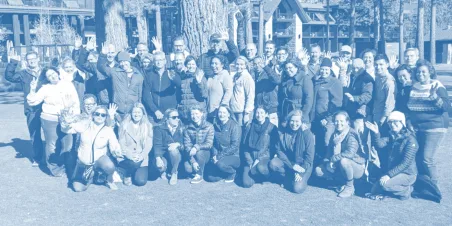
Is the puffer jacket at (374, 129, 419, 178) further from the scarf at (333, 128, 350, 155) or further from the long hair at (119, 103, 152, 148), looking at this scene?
the long hair at (119, 103, 152, 148)

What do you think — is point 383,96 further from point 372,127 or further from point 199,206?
point 199,206

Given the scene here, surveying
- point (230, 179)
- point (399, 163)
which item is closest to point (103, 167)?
point (230, 179)

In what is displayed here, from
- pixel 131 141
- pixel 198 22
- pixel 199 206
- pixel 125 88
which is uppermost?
pixel 198 22

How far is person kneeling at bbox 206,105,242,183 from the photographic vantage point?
738cm

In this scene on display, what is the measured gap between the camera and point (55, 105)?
776 cm

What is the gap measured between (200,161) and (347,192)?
214 cm

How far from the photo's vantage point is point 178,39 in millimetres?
8781

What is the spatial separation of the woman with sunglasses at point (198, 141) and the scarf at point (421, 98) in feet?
9.01

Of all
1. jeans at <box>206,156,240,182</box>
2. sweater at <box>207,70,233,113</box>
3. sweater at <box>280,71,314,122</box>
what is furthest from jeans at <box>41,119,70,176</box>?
sweater at <box>280,71,314,122</box>

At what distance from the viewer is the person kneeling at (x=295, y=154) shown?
6.88m

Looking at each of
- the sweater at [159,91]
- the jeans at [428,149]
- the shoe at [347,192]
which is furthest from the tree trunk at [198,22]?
the jeans at [428,149]

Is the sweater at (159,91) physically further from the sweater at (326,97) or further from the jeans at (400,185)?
the jeans at (400,185)

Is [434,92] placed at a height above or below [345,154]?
above

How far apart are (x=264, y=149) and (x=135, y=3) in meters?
35.8
